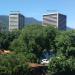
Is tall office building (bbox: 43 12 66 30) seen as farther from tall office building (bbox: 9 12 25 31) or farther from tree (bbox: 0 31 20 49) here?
tree (bbox: 0 31 20 49)

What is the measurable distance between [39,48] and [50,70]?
628cm

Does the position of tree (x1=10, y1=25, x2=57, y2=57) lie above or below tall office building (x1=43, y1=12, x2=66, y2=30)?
below

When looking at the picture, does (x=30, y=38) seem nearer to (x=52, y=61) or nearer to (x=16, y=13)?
(x=52, y=61)

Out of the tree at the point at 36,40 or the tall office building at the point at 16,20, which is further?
the tall office building at the point at 16,20

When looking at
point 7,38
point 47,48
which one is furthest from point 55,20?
point 47,48

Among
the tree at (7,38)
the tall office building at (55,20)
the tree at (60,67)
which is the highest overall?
the tall office building at (55,20)

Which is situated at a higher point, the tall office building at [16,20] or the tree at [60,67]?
the tall office building at [16,20]

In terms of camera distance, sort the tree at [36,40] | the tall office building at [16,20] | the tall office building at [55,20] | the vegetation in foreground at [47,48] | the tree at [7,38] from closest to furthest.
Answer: the vegetation in foreground at [47,48] < the tree at [36,40] < the tree at [7,38] < the tall office building at [55,20] < the tall office building at [16,20]

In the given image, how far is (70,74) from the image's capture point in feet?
106

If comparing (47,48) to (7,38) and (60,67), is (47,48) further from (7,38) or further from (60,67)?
(7,38)

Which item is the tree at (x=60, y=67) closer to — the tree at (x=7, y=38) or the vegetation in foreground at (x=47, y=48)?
the vegetation in foreground at (x=47, y=48)

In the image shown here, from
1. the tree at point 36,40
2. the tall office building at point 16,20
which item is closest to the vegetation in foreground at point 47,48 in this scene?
the tree at point 36,40

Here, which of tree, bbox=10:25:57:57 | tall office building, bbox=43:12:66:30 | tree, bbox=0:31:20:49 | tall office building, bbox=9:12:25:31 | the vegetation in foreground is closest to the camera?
the vegetation in foreground

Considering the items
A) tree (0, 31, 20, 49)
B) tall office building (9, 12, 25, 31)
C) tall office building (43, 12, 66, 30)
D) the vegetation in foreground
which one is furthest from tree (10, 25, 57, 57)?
tall office building (9, 12, 25, 31)
